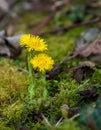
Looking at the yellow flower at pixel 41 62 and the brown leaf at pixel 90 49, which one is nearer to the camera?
the yellow flower at pixel 41 62

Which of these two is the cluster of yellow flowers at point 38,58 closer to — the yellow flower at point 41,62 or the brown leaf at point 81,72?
the yellow flower at point 41,62

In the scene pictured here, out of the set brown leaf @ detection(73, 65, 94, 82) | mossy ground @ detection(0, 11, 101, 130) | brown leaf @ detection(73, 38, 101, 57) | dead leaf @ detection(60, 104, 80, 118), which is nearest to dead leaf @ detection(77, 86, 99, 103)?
mossy ground @ detection(0, 11, 101, 130)

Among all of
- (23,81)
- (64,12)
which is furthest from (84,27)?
(23,81)

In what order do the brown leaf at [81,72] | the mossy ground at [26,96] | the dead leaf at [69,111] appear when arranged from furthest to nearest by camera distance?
1. the brown leaf at [81,72]
2. the mossy ground at [26,96]
3. the dead leaf at [69,111]

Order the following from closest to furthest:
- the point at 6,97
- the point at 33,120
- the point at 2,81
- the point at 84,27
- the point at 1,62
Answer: the point at 33,120, the point at 6,97, the point at 2,81, the point at 1,62, the point at 84,27

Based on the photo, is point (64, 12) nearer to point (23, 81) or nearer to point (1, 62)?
point (1, 62)

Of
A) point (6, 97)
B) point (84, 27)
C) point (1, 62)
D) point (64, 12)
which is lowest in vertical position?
point (6, 97)

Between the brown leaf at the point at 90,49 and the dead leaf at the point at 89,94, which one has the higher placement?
the brown leaf at the point at 90,49

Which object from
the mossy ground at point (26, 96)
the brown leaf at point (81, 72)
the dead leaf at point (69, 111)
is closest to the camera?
Answer: the dead leaf at point (69, 111)

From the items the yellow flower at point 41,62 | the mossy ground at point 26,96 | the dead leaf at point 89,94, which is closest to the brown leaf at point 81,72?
the mossy ground at point 26,96
